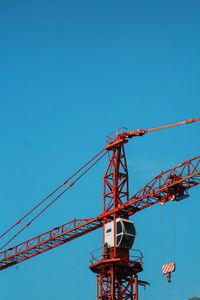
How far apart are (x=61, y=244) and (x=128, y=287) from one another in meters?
18.2

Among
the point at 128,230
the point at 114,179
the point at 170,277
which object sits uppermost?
the point at 114,179

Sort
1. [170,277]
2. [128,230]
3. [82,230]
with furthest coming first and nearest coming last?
[82,230]
[128,230]
[170,277]

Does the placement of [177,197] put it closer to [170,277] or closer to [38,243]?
[170,277]

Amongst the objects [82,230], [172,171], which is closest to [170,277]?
[172,171]

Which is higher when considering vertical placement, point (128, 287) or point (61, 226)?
point (61, 226)

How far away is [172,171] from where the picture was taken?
95625 mm

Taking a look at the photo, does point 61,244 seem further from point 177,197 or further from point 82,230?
point 177,197

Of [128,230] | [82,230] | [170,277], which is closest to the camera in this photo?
[170,277]

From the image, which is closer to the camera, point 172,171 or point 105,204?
point 172,171

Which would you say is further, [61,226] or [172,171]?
[61,226]

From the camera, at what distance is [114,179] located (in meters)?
104

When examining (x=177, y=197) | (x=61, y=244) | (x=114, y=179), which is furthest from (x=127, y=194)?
(x=61, y=244)

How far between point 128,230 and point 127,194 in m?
5.88

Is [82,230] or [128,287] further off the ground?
[82,230]
